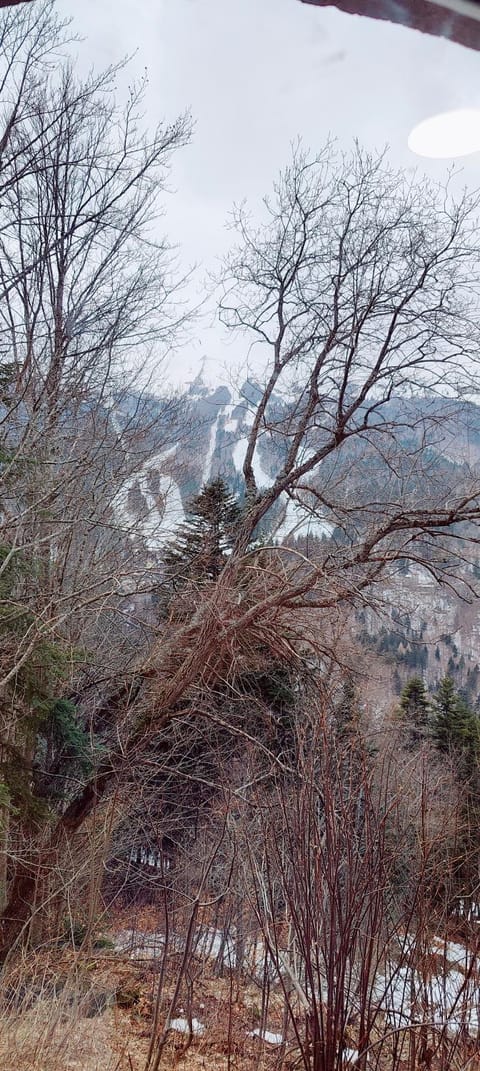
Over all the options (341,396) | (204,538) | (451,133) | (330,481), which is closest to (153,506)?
(204,538)

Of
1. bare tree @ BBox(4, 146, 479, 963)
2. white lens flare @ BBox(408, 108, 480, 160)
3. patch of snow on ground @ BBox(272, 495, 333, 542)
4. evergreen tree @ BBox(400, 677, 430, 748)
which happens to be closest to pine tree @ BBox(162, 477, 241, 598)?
bare tree @ BBox(4, 146, 479, 963)

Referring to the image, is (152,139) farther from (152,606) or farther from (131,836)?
(131,836)

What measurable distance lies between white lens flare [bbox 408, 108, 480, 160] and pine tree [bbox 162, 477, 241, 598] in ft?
11.6

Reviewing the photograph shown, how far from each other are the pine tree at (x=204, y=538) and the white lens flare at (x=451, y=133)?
11.6 ft

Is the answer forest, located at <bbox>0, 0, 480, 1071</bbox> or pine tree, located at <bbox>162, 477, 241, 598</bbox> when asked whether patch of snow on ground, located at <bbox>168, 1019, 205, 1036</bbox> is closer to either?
forest, located at <bbox>0, 0, 480, 1071</bbox>

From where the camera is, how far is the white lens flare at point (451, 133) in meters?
0.47

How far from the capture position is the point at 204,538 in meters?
4.60

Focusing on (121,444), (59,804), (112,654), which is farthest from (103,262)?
(59,804)

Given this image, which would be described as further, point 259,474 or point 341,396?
point 259,474

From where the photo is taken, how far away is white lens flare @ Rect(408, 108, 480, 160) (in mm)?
469

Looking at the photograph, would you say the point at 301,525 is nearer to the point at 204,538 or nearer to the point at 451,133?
the point at 204,538

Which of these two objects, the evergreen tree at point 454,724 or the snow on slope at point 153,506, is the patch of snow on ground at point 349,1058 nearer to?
the snow on slope at point 153,506

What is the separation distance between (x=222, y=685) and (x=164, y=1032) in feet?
7.66

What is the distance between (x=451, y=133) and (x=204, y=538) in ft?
13.6
